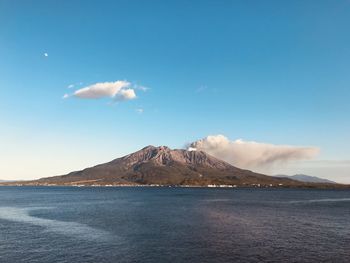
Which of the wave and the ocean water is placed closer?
the ocean water

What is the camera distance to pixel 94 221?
435 ft

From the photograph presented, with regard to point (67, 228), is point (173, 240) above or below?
below

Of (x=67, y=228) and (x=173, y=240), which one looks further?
(x=67, y=228)

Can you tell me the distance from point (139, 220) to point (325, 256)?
74.5 meters

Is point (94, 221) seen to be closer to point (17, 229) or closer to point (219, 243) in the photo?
point (17, 229)

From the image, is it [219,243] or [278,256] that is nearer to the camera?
[278,256]

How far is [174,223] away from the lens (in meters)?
129

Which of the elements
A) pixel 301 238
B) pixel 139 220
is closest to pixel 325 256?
pixel 301 238

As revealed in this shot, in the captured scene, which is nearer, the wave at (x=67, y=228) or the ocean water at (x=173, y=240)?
the ocean water at (x=173, y=240)

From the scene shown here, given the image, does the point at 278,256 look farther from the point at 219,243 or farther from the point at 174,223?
the point at 174,223

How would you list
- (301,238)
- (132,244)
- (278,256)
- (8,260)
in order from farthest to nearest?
(301,238) < (132,244) < (278,256) < (8,260)

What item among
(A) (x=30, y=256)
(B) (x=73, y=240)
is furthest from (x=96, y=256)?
(B) (x=73, y=240)

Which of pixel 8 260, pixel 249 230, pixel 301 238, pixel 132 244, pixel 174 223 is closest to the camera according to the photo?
pixel 8 260

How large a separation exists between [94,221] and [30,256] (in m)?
56.8
